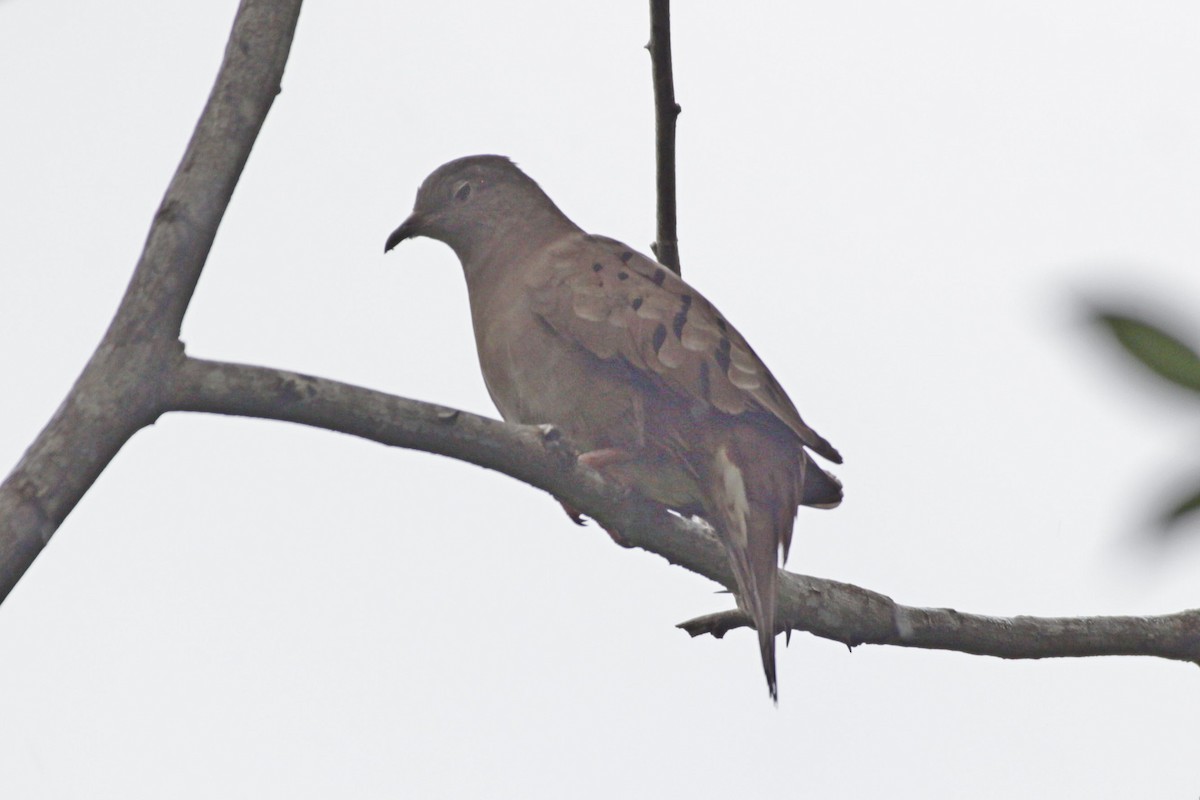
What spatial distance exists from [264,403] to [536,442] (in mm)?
639

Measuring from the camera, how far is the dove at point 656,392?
13.2ft

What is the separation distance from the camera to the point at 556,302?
14.7ft

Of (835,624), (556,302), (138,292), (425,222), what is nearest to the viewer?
(138,292)

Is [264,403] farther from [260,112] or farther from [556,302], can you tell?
[556,302]

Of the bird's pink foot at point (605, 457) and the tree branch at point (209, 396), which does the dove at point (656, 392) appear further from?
the tree branch at point (209, 396)

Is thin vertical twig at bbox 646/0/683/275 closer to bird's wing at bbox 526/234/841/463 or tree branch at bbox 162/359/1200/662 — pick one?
bird's wing at bbox 526/234/841/463

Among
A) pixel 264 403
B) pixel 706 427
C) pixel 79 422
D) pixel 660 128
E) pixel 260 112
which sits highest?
pixel 660 128

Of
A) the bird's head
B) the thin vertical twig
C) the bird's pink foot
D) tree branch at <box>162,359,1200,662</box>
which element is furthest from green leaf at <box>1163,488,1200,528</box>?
the bird's head

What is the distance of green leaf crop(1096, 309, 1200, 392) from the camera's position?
0.76 meters

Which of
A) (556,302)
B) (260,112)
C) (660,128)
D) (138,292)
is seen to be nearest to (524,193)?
(556,302)

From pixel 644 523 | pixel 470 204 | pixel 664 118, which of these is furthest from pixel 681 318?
pixel 470 204

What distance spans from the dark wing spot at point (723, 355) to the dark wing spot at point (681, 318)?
13 centimetres

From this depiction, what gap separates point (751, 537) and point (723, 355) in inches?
28.7

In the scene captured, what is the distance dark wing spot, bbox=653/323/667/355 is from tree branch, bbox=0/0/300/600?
1624mm
